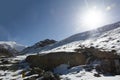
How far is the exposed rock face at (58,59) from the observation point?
126 ft

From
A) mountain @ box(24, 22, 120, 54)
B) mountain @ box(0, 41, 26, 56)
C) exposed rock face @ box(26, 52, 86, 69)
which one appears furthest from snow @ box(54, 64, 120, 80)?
mountain @ box(0, 41, 26, 56)

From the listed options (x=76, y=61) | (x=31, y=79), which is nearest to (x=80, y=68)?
(x=76, y=61)

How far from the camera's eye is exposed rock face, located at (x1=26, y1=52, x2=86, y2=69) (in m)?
38.3

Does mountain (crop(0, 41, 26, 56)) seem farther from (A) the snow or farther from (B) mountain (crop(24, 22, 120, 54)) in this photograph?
(A) the snow

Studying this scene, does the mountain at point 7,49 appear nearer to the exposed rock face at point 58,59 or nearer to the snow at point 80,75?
the exposed rock face at point 58,59

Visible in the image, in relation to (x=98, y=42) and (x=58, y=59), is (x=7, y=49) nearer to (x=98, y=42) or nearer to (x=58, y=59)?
(x=98, y=42)

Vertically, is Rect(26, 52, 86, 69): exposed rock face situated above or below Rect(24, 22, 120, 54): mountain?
below

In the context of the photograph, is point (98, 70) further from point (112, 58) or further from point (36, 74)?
point (36, 74)

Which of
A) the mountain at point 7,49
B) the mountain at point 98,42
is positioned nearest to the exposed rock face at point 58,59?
the mountain at point 98,42

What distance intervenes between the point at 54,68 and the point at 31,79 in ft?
36.0

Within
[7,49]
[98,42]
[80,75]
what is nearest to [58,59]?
[80,75]

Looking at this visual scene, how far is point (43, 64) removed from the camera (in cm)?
3947

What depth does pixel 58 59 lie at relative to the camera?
128 ft

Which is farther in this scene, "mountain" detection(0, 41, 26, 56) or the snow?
"mountain" detection(0, 41, 26, 56)
